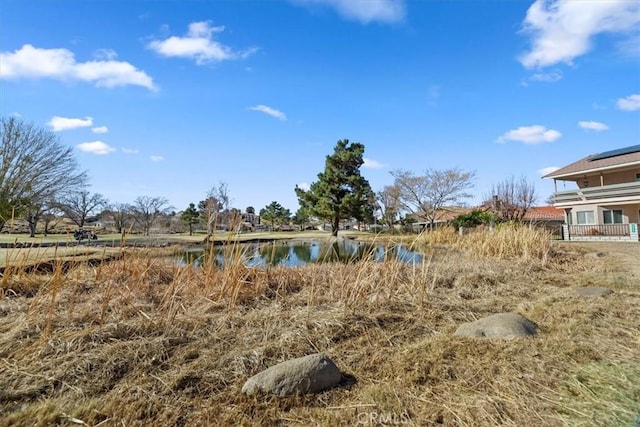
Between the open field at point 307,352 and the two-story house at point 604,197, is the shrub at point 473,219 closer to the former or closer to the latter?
the two-story house at point 604,197

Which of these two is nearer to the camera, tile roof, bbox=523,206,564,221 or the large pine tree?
the large pine tree

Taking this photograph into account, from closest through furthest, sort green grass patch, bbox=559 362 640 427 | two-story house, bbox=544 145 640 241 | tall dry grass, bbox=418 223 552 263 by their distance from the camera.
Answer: green grass patch, bbox=559 362 640 427
tall dry grass, bbox=418 223 552 263
two-story house, bbox=544 145 640 241

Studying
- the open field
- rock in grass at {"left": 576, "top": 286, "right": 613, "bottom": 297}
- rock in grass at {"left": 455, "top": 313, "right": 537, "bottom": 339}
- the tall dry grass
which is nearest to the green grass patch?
the open field

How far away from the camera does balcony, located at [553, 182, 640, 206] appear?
566 inches

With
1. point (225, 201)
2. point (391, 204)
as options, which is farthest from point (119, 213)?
point (391, 204)

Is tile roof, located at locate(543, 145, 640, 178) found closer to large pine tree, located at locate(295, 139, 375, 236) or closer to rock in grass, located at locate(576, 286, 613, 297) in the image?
large pine tree, located at locate(295, 139, 375, 236)

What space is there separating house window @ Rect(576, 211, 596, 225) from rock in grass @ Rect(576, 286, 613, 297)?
15879 mm

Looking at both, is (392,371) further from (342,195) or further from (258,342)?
(342,195)

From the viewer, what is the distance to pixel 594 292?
3.72 meters

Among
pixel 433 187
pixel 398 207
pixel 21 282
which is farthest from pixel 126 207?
pixel 21 282

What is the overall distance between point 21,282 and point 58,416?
3134 mm

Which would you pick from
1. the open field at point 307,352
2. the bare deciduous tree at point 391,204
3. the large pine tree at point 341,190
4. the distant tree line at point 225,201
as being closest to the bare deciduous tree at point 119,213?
the distant tree line at point 225,201

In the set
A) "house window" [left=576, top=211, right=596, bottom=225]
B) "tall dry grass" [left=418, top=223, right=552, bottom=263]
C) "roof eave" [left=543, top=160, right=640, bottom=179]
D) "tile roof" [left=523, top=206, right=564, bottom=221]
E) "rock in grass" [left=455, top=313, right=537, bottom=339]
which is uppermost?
"roof eave" [left=543, top=160, right=640, bottom=179]

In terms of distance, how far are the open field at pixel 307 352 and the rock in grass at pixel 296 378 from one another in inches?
2.4
